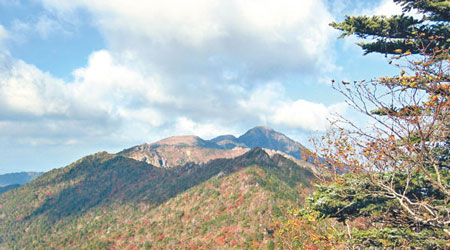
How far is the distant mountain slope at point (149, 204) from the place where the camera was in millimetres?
73875

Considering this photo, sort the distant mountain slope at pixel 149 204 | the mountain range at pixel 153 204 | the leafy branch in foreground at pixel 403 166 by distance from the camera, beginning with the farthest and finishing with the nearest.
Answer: the distant mountain slope at pixel 149 204, the mountain range at pixel 153 204, the leafy branch in foreground at pixel 403 166

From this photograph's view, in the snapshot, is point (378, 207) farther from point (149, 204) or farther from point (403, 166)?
point (149, 204)

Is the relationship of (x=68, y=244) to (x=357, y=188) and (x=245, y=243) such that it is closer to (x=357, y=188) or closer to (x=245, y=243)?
(x=245, y=243)

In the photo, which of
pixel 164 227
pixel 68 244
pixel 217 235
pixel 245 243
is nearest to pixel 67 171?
pixel 68 244

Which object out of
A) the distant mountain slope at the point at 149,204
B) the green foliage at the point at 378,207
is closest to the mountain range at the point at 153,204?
the distant mountain slope at the point at 149,204

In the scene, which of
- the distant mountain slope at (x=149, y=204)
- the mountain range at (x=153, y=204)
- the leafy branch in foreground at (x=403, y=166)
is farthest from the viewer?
the distant mountain slope at (x=149, y=204)

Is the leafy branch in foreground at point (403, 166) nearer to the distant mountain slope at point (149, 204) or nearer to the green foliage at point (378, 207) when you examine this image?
the green foliage at point (378, 207)

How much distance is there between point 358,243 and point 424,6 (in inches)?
430

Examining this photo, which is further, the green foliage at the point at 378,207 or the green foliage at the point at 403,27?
the green foliage at the point at 403,27

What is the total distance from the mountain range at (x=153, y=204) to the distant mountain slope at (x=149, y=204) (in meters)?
0.38

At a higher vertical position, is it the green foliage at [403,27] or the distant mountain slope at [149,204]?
the green foliage at [403,27]

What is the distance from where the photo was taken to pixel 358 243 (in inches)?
412

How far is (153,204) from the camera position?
11906cm

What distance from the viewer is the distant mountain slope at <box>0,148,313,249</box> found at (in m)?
73.9
